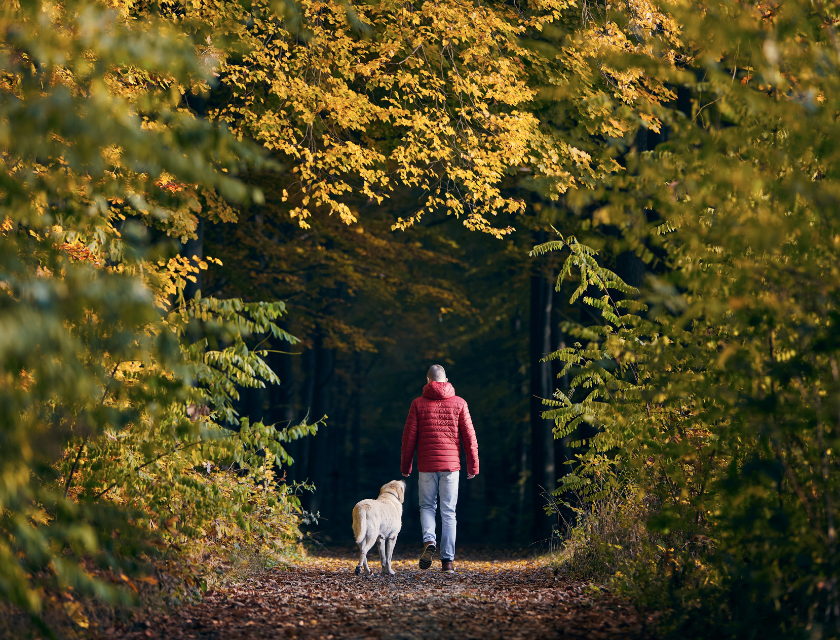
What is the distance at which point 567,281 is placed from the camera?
2009cm

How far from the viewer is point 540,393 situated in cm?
1852

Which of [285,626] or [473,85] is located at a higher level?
[473,85]

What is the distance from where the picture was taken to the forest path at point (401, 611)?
5.66 metres

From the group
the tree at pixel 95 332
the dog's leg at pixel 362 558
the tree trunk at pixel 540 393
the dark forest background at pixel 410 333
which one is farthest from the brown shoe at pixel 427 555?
the tree trunk at pixel 540 393

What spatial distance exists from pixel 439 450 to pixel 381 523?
1.00m

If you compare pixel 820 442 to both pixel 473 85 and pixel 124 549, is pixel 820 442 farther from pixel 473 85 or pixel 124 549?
pixel 473 85

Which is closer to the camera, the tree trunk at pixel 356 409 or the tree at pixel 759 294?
the tree at pixel 759 294

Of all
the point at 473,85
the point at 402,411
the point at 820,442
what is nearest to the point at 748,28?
the point at 820,442

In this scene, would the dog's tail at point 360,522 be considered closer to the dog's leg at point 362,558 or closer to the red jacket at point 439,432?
the dog's leg at point 362,558

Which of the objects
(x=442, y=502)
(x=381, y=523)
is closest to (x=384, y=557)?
(x=381, y=523)

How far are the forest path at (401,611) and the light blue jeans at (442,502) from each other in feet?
2.11

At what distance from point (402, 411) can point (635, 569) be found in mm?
29245

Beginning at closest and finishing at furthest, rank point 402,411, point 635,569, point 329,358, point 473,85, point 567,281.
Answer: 1. point 635,569
2. point 473,85
3. point 567,281
4. point 329,358
5. point 402,411

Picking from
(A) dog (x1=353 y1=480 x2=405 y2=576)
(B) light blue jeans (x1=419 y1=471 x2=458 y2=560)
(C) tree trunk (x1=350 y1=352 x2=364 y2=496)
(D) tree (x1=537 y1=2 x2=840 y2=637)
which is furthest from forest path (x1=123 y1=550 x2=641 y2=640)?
(C) tree trunk (x1=350 y1=352 x2=364 y2=496)
